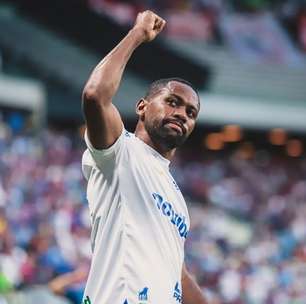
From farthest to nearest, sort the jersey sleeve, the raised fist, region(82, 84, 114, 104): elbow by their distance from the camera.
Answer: the raised fist → the jersey sleeve → region(82, 84, 114, 104): elbow

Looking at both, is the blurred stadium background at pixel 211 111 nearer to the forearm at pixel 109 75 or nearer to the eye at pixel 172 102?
the eye at pixel 172 102

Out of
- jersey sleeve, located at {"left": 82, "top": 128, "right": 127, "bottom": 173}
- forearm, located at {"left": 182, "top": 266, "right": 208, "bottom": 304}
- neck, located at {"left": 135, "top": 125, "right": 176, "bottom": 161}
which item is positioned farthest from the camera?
forearm, located at {"left": 182, "top": 266, "right": 208, "bottom": 304}

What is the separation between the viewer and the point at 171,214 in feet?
13.2

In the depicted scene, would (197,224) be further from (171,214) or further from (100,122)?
(100,122)

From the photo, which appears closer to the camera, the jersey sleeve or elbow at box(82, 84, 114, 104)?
elbow at box(82, 84, 114, 104)

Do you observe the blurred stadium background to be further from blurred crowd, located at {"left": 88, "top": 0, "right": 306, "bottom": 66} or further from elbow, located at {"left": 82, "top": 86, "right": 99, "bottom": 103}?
elbow, located at {"left": 82, "top": 86, "right": 99, "bottom": 103}

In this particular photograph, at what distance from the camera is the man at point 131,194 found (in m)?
3.73

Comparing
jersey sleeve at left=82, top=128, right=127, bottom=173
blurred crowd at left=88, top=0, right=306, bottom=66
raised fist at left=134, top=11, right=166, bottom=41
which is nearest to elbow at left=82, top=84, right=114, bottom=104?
jersey sleeve at left=82, top=128, right=127, bottom=173

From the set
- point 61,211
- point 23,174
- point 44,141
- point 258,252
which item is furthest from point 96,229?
point 44,141

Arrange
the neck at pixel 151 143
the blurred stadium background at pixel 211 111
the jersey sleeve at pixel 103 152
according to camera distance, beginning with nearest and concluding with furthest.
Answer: the jersey sleeve at pixel 103 152, the neck at pixel 151 143, the blurred stadium background at pixel 211 111

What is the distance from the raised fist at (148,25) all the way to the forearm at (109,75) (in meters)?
0.08

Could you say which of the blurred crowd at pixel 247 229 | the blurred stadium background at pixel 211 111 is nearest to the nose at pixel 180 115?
the blurred crowd at pixel 247 229

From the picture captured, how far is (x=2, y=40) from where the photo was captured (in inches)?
897

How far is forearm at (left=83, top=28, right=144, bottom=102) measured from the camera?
3.66 meters
